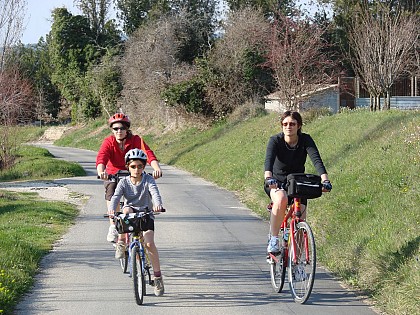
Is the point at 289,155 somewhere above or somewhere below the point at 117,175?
above

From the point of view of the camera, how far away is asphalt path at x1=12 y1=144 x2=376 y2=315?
7.36 meters

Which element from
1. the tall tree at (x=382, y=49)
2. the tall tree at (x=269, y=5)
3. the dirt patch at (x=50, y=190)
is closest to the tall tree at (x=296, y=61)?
the tall tree at (x=382, y=49)

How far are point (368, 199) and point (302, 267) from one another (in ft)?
12.9

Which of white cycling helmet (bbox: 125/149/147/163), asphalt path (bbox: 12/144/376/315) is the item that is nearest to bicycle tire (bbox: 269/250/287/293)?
asphalt path (bbox: 12/144/376/315)

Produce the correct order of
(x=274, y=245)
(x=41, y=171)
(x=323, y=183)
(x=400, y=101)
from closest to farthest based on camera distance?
(x=323, y=183) < (x=274, y=245) < (x=41, y=171) < (x=400, y=101)

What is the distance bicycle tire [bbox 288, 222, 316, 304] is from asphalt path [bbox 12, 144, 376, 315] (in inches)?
5.3

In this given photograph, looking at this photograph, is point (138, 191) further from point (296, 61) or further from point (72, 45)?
point (72, 45)

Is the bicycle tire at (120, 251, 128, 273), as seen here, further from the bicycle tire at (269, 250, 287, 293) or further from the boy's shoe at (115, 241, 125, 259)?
the bicycle tire at (269, 250, 287, 293)

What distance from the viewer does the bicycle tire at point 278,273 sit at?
7.84 m

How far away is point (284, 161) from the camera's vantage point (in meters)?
8.11

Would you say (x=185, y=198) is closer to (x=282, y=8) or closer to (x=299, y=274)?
(x=299, y=274)

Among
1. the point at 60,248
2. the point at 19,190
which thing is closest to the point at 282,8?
the point at 19,190

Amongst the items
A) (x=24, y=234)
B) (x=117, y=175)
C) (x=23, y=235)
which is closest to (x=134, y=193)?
(x=117, y=175)

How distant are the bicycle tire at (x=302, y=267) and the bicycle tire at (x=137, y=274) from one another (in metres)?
1.57
